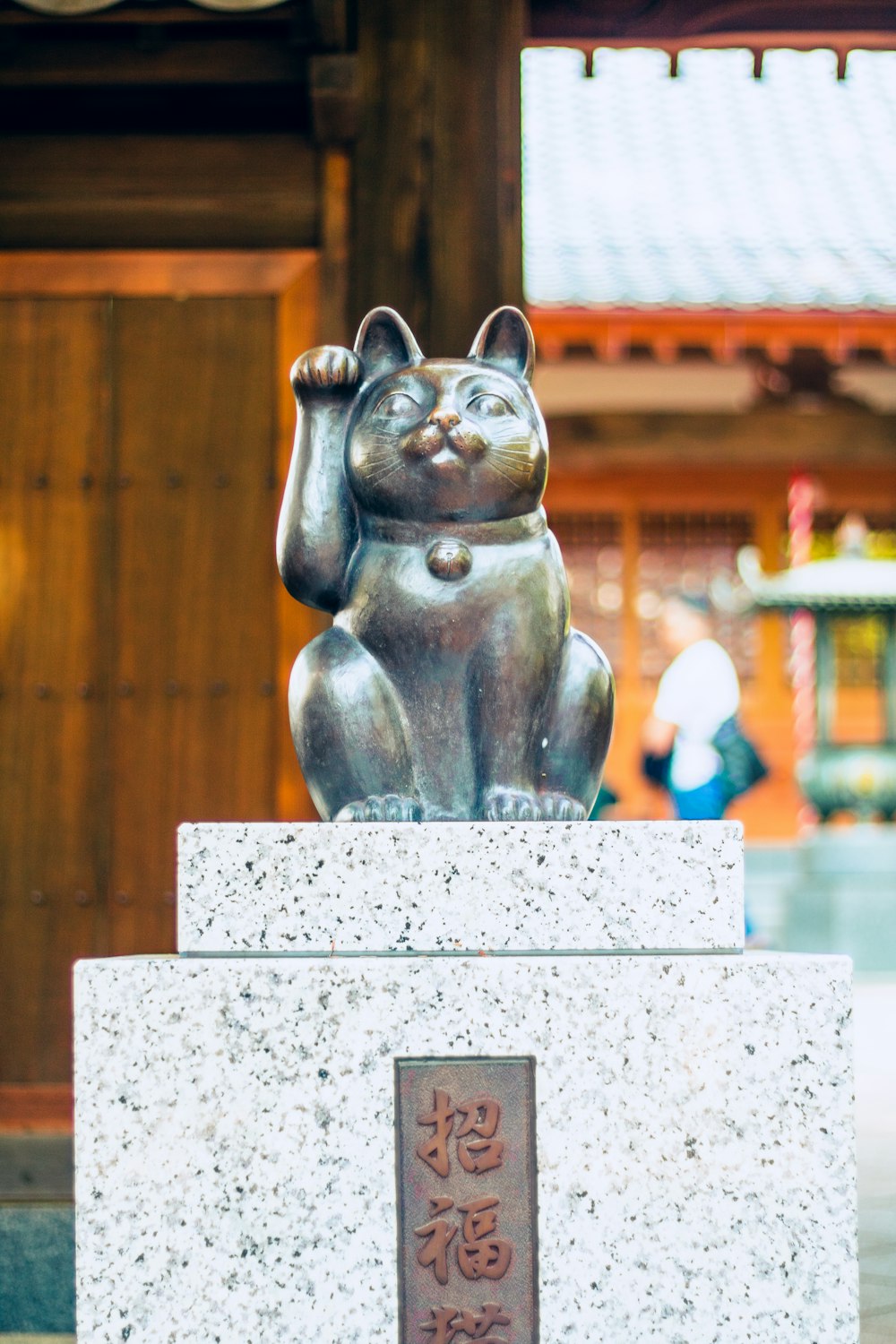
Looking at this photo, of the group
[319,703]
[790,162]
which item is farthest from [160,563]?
[790,162]

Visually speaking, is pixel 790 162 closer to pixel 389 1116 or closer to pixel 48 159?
pixel 48 159

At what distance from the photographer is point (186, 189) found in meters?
4.72

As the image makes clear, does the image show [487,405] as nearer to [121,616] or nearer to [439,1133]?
[439,1133]

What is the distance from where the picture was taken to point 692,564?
1199cm

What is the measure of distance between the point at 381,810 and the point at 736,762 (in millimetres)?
4903

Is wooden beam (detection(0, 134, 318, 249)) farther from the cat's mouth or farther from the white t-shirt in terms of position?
the white t-shirt

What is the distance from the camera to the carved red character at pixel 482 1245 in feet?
7.86

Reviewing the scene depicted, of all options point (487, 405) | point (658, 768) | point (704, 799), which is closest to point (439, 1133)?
point (487, 405)

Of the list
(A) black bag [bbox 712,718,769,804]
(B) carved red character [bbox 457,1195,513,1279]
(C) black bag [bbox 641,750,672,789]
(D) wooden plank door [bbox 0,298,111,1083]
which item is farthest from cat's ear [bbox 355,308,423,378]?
(C) black bag [bbox 641,750,672,789]

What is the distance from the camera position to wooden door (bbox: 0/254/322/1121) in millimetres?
4629

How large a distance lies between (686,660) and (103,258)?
11.7ft

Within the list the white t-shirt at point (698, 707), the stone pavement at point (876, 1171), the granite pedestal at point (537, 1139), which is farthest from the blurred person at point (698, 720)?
the granite pedestal at point (537, 1139)

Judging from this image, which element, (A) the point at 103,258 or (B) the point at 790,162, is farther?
(B) the point at 790,162

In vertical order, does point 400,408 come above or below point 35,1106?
above
